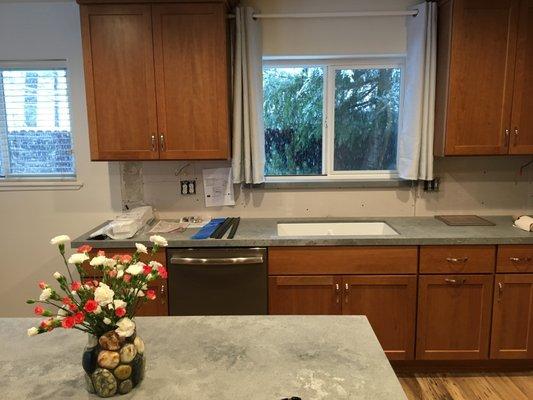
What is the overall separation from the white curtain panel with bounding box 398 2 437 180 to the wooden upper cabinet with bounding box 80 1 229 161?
1200 mm

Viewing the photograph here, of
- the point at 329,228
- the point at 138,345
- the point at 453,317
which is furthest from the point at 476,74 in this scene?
the point at 138,345

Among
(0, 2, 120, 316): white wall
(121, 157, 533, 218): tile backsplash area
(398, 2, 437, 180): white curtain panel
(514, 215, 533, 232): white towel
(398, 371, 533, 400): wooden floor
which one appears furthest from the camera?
(121, 157, 533, 218): tile backsplash area

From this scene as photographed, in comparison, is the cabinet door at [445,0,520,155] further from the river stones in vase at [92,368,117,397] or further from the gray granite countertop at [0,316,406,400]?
the river stones in vase at [92,368,117,397]

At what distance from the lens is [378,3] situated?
8.76ft

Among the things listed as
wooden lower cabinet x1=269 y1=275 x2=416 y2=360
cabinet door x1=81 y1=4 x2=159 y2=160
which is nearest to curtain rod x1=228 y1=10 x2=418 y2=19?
cabinet door x1=81 y1=4 x2=159 y2=160

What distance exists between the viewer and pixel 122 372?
0.99 m

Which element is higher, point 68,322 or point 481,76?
point 481,76

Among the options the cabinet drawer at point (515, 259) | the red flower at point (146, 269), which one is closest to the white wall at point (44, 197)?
the red flower at point (146, 269)

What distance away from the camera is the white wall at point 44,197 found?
270 cm

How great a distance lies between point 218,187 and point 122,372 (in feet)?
6.34

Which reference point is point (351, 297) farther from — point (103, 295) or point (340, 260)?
point (103, 295)

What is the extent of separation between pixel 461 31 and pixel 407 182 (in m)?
1.00

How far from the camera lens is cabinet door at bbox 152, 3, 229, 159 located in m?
2.35

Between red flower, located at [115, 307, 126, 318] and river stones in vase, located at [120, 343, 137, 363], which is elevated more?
red flower, located at [115, 307, 126, 318]
